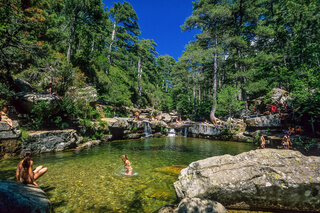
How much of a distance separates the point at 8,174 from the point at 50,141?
418cm

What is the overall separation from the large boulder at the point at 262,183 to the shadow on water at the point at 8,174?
6228mm

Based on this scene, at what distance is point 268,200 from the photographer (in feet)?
10.4

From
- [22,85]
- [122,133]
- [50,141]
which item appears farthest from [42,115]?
[122,133]

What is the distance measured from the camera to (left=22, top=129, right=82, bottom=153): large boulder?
8477 mm

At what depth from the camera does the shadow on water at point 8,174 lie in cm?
514

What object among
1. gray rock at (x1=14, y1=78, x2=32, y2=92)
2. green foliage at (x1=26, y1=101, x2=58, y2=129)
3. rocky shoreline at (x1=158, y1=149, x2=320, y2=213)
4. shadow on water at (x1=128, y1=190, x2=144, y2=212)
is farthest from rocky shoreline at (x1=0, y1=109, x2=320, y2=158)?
rocky shoreline at (x1=158, y1=149, x2=320, y2=213)

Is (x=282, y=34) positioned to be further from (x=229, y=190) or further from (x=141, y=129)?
(x=229, y=190)

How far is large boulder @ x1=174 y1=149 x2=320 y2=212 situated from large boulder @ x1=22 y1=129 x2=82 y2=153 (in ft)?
31.1

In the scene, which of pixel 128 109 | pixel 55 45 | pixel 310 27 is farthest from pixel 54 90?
pixel 310 27

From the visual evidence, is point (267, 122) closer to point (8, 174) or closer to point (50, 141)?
point (50, 141)

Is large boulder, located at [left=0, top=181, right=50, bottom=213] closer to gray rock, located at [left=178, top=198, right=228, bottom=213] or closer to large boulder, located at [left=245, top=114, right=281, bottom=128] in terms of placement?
gray rock, located at [left=178, top=198, right=228, bottom=213]

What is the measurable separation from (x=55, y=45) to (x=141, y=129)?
1436cm

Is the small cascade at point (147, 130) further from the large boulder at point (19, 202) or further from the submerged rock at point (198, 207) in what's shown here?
the submerged rock at point (198, 207)

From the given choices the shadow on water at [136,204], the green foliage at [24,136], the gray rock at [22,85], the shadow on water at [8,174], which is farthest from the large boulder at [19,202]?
the gray rock at [22,85]
